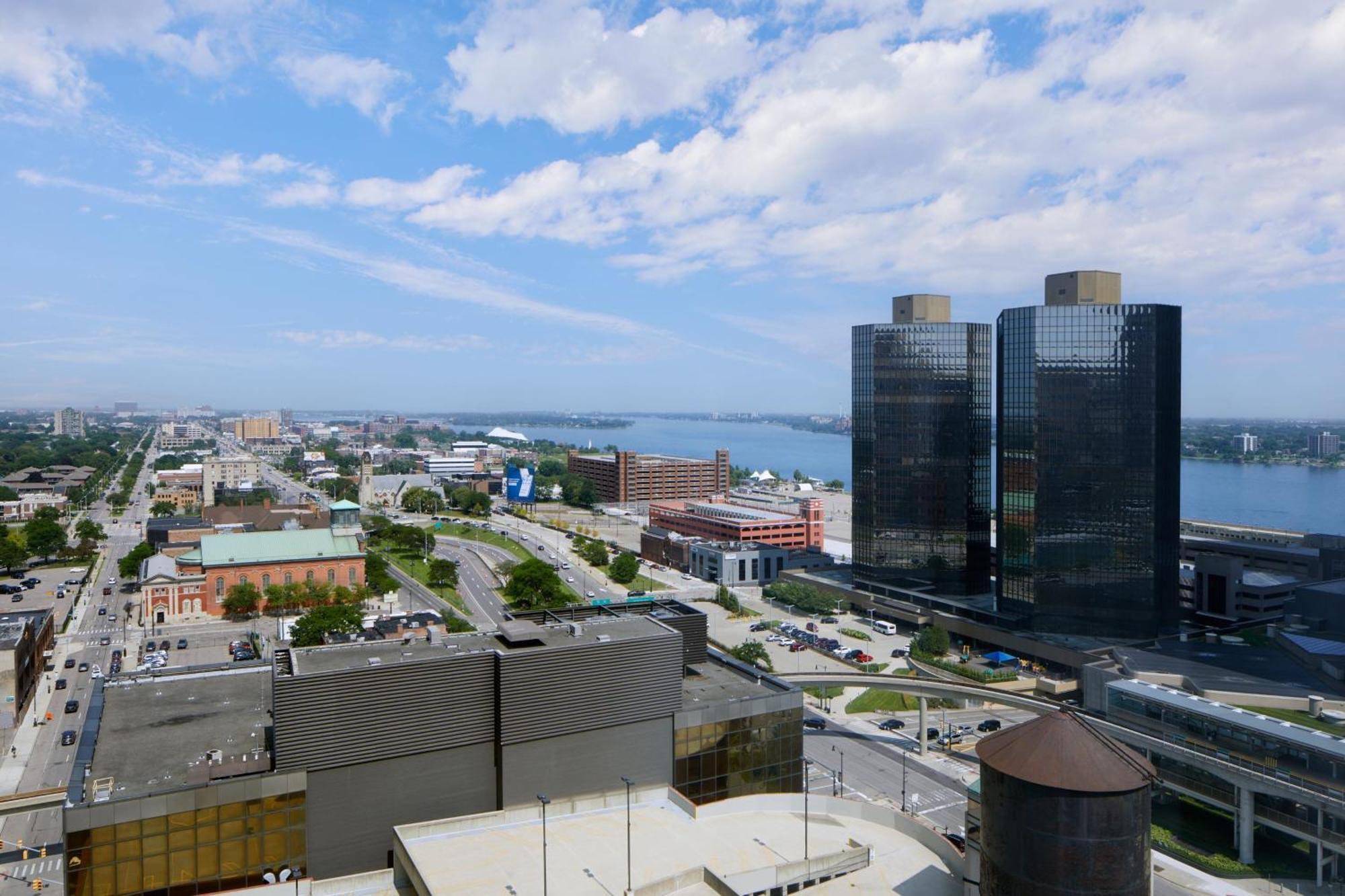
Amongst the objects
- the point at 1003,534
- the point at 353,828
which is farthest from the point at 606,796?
the point at 1003,534

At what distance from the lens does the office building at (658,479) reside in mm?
139625

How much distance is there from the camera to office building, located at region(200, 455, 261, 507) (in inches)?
5084

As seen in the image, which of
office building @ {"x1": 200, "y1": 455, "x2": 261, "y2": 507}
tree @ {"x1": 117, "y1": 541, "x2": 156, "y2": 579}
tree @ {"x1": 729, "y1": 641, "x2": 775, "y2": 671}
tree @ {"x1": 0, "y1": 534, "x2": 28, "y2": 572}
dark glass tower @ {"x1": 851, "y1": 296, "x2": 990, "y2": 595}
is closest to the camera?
tree @ {"x1": 729, "y1": 641, "x2": 775, "y2": 671}

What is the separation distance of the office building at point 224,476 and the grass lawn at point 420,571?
49.1m

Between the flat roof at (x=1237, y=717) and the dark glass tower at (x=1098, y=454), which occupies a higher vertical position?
the dark glass tower at (x=1098, y=454)

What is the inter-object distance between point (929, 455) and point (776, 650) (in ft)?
58.1

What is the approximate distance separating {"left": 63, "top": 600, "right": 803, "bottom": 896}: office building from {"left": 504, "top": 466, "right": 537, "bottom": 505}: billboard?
100414 millimetres

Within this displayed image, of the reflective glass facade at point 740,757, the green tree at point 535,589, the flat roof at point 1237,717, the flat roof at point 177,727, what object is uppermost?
the flat roof at point 177,727

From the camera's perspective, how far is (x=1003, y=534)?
180ft

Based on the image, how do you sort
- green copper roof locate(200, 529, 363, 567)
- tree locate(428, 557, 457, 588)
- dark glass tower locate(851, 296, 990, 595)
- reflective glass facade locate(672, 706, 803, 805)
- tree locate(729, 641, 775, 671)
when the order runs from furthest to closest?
tree locate(428, 557, 457, 588), green copper roof locate(200, 529, 363, 567), dark glass tower locate(851, 296, 990, 595), tree locate(729, 641, 775, 671), reflective glass facade locate(672, 706, 803, 805)

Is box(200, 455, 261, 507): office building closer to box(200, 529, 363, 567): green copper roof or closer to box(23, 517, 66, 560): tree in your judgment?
box(23, 517, 66, 560): tree

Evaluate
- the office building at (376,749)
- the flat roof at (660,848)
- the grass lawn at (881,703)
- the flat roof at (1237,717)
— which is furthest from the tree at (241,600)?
the flat roof at (1237,717)

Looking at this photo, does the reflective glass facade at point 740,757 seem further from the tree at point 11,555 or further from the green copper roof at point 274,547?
the tree at point 11,555

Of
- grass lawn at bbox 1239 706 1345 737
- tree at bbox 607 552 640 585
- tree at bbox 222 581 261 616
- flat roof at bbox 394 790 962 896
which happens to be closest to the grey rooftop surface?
flat roof at bbox 394 790 962 896
